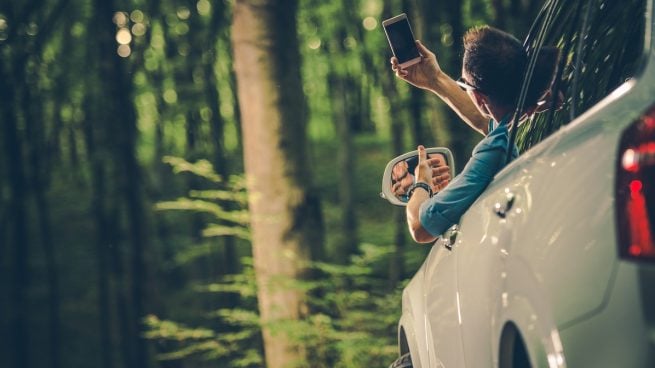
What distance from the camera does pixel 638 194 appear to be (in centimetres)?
196

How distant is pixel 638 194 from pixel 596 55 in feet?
3.44

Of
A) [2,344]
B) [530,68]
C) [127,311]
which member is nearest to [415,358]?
[530,68]

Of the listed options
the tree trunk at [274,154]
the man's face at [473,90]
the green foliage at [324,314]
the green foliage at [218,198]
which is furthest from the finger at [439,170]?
the green foliage at [218,198]

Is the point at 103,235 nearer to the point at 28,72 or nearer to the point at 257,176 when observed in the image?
the point at 28,72

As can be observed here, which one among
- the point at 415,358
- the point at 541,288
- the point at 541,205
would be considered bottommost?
the point at 415,358

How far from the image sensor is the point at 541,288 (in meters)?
2.37

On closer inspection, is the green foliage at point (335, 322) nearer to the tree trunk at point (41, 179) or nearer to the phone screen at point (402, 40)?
the phone screen at point (402, 40)

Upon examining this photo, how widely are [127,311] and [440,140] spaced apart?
8.45 metres

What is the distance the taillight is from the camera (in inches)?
75.9

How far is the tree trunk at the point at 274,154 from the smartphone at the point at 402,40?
142 inches

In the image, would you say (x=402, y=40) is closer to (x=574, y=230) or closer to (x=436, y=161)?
(x=436, y=161)

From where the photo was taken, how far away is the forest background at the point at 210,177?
843cm

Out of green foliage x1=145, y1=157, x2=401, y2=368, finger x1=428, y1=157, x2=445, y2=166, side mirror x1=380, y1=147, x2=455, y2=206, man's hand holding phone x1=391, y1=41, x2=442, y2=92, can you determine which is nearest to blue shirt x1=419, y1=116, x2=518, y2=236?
side mirror x1=380, y1=147, x2=455, y2=206

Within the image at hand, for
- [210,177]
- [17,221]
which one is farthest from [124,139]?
[210,177]
